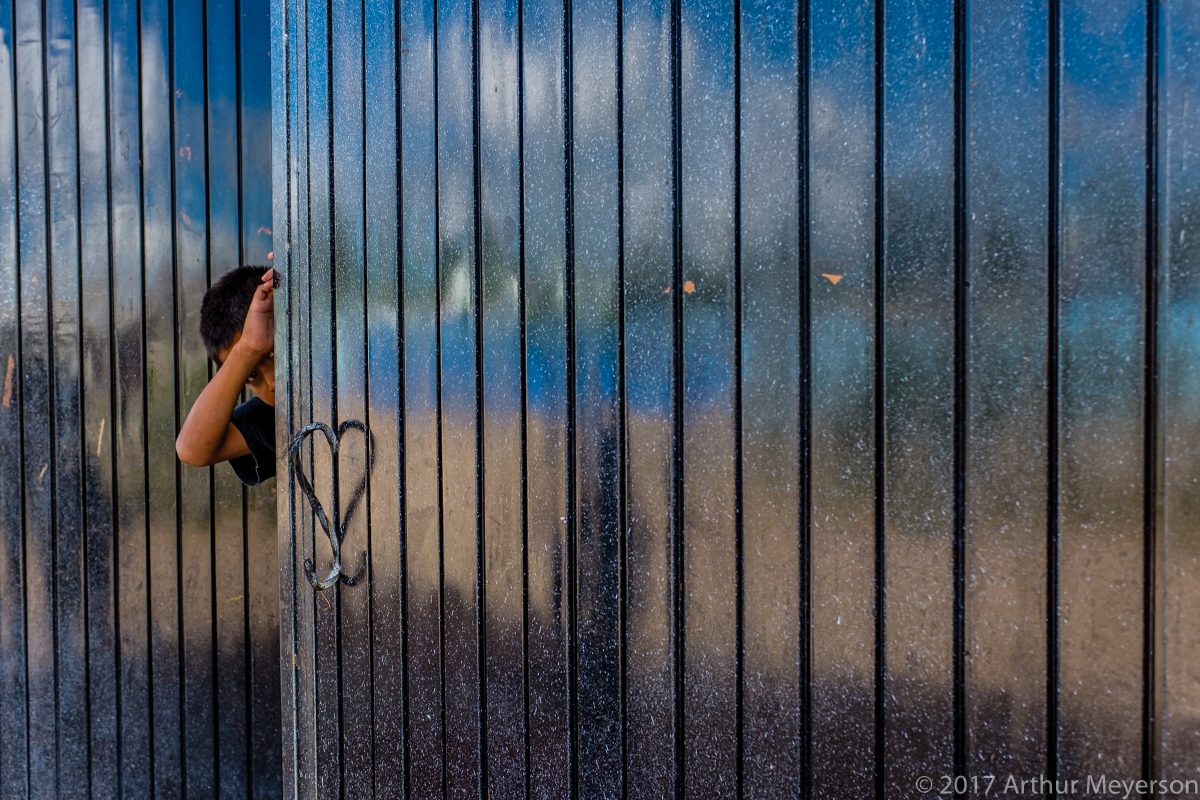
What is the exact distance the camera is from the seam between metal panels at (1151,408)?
87cm

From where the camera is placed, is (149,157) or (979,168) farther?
(149,157)

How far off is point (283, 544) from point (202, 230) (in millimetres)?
905

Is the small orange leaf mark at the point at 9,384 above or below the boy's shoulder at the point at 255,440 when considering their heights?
above

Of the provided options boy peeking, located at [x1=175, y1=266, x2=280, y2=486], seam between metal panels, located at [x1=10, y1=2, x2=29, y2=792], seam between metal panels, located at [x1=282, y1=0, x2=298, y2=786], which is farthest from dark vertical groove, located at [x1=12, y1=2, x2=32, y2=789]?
seam between metal panels, located at [x1=282, y1=0, x2=298, y2=786]

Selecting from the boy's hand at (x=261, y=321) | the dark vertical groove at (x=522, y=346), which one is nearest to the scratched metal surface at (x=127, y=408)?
the boy's hand at (x=261, y=321)

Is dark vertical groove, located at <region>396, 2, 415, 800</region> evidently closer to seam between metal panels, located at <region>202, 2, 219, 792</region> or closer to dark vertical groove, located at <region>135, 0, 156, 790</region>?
seam between metal panels, located at <region>202, 2, 219, 792</region>

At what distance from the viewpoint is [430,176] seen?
1.44 metres

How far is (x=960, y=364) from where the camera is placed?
38.2 inches

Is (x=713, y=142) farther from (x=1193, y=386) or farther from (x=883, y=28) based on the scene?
(x=1193, y=386)

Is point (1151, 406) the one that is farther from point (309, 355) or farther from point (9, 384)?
point (9, 384)

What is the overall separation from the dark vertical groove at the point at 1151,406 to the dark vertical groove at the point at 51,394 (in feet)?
8.05

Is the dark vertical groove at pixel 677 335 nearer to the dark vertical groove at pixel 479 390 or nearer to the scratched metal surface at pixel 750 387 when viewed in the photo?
the scratched metal surface at pixel 750 387

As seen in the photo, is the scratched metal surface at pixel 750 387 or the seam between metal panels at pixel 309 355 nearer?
the scratched metal surface at pixel 750 387

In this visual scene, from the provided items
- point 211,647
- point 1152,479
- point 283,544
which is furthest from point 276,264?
point 1152,479
